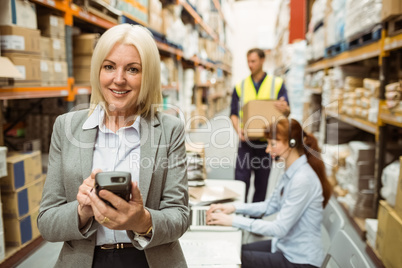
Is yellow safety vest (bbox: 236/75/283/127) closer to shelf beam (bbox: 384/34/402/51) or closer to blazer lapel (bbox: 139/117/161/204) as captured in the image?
shelf beam (bbox: 384/34/402/51)

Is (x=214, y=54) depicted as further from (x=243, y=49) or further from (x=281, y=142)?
(x=281, y=142)

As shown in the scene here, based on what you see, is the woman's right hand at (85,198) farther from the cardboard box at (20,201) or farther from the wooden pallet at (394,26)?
the wooden pallet at (394,26)

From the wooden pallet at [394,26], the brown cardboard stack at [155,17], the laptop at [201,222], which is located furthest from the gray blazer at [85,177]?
the brown cardboard stack at [155,17]

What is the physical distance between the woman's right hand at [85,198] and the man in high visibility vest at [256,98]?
222 centimetres

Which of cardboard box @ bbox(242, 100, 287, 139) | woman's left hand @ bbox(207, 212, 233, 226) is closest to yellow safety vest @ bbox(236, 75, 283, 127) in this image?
cardboard box @ bbox(242, 100, 287, 139)

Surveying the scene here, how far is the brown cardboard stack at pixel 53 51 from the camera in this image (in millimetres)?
2590

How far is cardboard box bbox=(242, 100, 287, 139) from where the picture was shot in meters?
3.16

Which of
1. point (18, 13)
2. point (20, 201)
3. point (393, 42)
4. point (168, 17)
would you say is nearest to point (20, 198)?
point (20, 201)

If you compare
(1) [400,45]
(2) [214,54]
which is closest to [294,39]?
(2) [214,54]

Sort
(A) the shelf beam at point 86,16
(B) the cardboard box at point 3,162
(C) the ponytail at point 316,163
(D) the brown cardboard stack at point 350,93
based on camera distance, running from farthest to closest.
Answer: (D) the brown cardboard stack at point 350,93
(A) the shelf beam at point 86,16
(B) the cardboard box at point 3,162
(C) the ponytail at point 316,163

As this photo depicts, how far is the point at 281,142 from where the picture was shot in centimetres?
209

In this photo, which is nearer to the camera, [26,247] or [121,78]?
[121,78]

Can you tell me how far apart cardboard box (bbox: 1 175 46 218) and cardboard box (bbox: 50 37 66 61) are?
102 cm

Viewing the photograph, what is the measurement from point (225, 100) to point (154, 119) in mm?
13455
